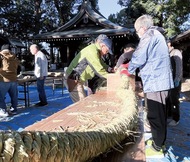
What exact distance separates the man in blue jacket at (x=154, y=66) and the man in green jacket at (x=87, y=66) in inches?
14.4

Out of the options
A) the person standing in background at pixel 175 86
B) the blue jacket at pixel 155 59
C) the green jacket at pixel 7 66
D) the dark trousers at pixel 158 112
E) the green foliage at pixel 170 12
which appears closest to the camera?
the blue jacket at pixel 155 59

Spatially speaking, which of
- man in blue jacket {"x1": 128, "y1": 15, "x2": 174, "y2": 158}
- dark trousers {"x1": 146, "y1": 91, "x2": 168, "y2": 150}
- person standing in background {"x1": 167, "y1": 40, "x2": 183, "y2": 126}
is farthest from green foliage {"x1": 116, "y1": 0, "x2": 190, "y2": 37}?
dark trousers {"x1": 146, "y1": 91, "x2": 168, "y2": 150}

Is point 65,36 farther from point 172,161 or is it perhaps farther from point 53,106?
point 172,161

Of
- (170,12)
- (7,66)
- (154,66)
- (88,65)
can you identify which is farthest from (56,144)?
(170,12)

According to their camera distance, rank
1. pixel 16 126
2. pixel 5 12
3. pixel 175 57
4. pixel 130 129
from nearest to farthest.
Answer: pixel 130 129
pixel 175 57
pixel 16 126
pixel 5 12

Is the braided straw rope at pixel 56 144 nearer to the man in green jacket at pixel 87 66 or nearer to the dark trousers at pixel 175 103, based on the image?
the man in green jacket at pixel 87 66

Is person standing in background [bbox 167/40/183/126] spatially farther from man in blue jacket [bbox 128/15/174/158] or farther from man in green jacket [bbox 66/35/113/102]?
man in green jacket [bbox 66/35/113/102]

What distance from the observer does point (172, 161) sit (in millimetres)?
3021

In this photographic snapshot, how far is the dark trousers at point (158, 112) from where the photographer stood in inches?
97.4

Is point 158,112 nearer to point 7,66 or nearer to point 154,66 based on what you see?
point 154,66

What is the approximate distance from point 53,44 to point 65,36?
2.69 meters

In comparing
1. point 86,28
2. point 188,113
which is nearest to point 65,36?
point 86,28

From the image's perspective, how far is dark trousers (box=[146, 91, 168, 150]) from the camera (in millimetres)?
2475

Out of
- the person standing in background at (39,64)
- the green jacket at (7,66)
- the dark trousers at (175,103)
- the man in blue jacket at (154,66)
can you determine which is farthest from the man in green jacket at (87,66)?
the person standing in background at (39,64)
